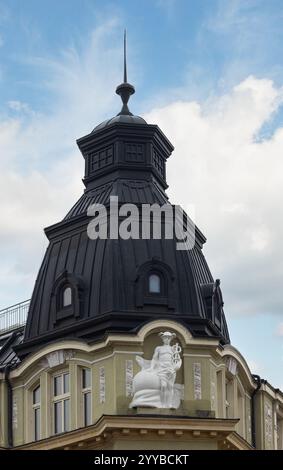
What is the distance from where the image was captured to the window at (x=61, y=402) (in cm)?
5638

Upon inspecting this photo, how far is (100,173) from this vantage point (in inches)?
2416

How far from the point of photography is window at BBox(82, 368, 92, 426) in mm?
55688

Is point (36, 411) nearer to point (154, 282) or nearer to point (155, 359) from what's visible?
point (155, 359)

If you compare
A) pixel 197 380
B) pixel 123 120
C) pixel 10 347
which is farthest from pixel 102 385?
pixel 123 120

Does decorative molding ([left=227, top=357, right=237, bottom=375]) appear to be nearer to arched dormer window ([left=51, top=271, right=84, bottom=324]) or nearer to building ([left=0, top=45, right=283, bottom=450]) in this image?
building ([left=0, top=45, right=283, bottom=450])

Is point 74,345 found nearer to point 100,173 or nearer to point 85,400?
point 85,400

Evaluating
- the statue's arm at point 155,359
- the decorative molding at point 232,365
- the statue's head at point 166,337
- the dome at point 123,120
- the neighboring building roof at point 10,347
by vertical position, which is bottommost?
the statue's arm at point 155,359

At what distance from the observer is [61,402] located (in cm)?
5678

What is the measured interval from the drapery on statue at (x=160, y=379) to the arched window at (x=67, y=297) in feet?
13.5

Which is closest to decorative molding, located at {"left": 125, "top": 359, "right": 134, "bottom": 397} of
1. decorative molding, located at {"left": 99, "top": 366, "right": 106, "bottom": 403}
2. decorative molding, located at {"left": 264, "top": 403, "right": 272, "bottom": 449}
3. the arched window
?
decorative molding, located at {"left": 99, "top": 366, "right": 106, "bottom": 403}

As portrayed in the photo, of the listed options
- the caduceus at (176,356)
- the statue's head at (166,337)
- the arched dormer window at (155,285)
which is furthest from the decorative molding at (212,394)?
the arched dormer window at (155,285)

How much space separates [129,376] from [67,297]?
4.62 metres

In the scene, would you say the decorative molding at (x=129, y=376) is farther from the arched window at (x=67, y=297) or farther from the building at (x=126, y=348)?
the arched window at (x=67, y=297)

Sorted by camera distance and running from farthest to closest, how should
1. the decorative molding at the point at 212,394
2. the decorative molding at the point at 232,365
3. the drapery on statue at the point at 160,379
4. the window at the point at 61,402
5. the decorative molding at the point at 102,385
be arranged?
1. the decorative molding at the point at 232,365
2. the window at the point at 61,402
3. the decorative molding at the point at 212,394
4. the decorative molding at the point at 102,385
5. the drapery on statue at the point at 160,379
